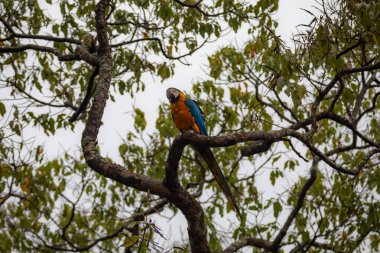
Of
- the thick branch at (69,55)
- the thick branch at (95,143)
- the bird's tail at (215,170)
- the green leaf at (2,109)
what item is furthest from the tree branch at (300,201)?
the green leaf at (2,109)

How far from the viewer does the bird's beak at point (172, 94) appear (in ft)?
16.8

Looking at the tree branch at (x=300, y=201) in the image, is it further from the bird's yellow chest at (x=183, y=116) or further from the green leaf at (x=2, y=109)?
the green leaf at (x=2, y=109)

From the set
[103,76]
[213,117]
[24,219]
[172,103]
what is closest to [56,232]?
[24,219]

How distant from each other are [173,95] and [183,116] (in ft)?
1.01

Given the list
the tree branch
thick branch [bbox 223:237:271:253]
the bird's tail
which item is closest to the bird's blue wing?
the bird's tail

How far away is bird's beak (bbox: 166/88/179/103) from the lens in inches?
201

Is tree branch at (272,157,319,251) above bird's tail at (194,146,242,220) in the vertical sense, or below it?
above

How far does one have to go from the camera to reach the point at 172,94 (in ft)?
16.9

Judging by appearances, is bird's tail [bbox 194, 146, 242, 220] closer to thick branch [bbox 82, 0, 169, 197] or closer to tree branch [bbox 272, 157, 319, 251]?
thick branch [bbox 82, 0, 169, 197]

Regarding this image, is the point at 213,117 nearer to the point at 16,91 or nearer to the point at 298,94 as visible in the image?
the point at 16,91

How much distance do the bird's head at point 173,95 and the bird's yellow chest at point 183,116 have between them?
0.09 meters

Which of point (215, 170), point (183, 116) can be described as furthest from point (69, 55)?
point (215, 170)

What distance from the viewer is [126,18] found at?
555cm

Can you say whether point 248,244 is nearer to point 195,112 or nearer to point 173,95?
point 195,112
